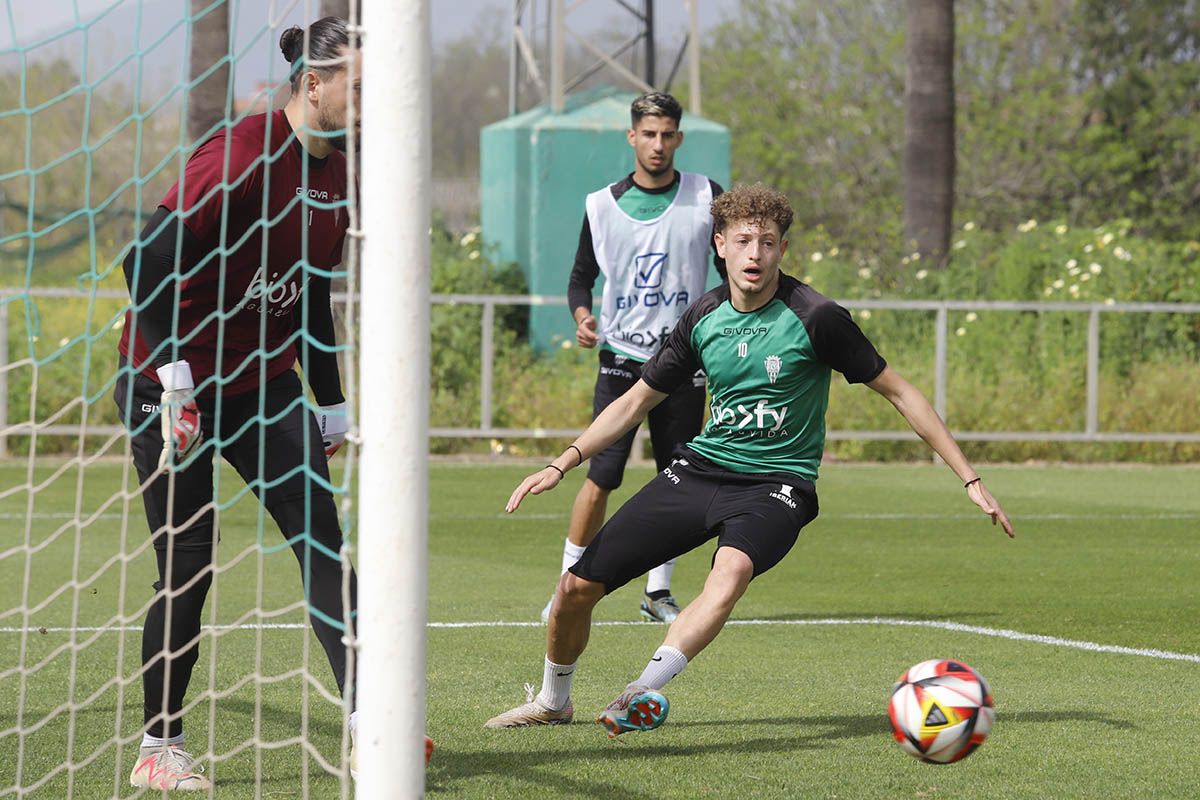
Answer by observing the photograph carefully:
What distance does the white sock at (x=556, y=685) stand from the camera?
5.67 m

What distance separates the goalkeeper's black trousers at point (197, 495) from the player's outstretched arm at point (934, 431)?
178cm

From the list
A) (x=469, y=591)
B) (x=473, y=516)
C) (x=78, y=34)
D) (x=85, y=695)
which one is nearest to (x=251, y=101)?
(x=78, y=34)

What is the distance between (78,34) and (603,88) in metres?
17.6

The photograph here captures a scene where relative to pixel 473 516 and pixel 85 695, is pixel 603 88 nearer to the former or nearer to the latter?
pixel 473 516

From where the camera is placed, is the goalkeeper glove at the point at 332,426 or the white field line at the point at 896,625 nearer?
the goalkeeper glove at the point at 332,426

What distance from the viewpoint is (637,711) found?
16.8 feet

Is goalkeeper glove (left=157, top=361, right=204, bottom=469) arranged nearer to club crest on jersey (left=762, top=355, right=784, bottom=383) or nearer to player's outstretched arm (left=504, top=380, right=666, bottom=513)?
player's outstretched arm (left=504, top=380, right=666, bottom=513)

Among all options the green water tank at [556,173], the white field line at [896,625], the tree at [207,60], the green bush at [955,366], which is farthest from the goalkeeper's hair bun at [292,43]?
the green water tank at [556,173]

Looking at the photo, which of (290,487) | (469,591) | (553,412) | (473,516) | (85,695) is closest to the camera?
(290,487)

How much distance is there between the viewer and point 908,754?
16.9ft

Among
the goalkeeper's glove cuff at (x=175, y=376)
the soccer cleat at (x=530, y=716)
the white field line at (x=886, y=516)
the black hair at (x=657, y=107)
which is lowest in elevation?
the white field line at (x=886, y=516)

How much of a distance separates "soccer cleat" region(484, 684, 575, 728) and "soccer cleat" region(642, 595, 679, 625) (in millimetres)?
2351

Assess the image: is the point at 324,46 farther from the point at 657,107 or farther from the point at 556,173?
the point at 556,173

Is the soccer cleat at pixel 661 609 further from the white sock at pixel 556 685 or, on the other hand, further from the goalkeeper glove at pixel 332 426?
the goalkeeper glove at pixel 332 426
